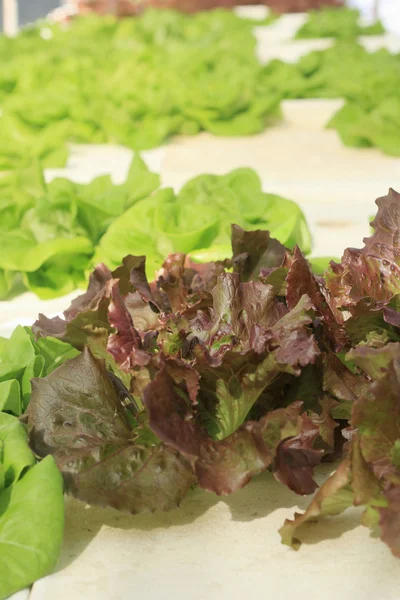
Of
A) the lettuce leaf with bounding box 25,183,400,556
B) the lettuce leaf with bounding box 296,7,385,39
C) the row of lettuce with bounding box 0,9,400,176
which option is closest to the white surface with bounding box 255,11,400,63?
the lettuce leaf with bounding box 296,7,385,39

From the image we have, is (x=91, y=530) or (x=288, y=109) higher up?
(x=91, y=530)

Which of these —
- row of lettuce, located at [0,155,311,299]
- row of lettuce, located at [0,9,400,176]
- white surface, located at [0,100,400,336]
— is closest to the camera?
row of lettuce, located at [0,155,311,299]

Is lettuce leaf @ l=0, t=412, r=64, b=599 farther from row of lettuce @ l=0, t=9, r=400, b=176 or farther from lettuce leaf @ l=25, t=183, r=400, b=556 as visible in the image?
row of lettuce @ l=0, t=9, r=400, b=176

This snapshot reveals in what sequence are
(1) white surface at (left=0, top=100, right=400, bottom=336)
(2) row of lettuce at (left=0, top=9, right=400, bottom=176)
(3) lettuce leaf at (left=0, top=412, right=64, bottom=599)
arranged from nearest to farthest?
(3) lettuce leaf at (left=0, top=412, right=64, bottom=599) < (1) white surface at (left=0, top=100, right=400, bottom=336) < (2) row of lettuce at (left=0, top=9, right=400, bottom=176)

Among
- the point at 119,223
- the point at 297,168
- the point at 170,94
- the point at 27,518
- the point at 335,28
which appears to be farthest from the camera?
the point at 335,28

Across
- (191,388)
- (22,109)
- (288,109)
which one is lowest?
(288,109)

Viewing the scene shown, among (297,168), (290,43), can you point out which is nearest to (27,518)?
(297,168)

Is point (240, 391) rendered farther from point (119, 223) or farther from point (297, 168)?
point (297, 168)

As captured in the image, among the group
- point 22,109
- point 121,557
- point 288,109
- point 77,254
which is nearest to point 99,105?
point 22,109

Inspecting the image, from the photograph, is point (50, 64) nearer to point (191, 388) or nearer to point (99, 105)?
point (99, 105)

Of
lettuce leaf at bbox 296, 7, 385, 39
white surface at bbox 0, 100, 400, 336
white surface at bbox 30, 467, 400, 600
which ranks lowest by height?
lettuce leaf at bbox 296, 7, 385, 39

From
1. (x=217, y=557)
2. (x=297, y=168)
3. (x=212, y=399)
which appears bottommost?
(x=297, y=168)
